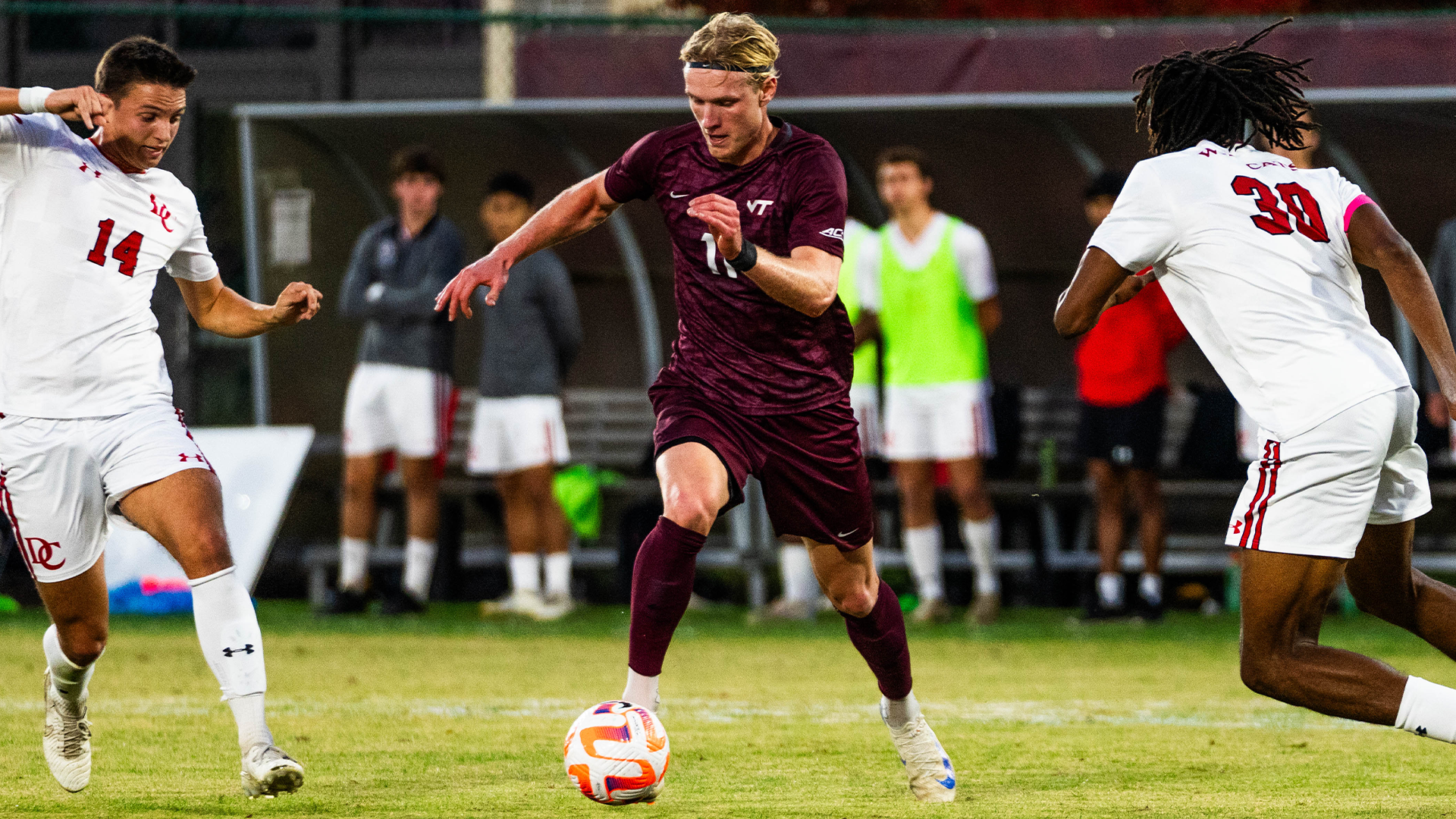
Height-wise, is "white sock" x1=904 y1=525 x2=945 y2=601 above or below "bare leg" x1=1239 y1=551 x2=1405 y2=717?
below

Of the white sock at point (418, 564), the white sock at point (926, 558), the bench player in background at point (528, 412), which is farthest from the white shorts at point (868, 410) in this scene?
the white sock at point (418, 564)

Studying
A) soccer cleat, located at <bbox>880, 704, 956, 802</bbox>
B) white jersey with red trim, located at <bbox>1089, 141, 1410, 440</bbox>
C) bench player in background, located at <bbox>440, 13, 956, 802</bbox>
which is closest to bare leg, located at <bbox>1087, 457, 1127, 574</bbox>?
bench player in background, located at <bbox>440, 13, 956, 802</bbox>

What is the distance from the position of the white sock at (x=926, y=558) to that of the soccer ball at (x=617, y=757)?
18.9 ft

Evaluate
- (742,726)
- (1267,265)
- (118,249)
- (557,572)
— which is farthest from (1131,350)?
(118,249)

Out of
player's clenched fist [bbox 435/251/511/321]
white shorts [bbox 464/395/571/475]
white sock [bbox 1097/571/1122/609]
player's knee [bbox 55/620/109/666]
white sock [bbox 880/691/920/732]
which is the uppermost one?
player's clenched fist [bbox 435/251/511/321]

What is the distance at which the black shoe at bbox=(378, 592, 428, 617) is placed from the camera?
429 inches

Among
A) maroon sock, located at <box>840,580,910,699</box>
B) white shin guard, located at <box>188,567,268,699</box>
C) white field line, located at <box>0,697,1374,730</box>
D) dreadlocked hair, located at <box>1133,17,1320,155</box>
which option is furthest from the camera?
white field line, located at <box>0,697,1374,730</box>

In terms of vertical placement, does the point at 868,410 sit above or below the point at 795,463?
below

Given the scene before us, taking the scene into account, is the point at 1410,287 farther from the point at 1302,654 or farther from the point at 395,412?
the point at 395,412

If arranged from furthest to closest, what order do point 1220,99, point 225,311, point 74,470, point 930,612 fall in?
point 930,612
point 225,311
point 74,470
point 1220,99

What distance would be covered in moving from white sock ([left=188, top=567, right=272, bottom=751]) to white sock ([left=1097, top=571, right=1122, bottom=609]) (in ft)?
20.7

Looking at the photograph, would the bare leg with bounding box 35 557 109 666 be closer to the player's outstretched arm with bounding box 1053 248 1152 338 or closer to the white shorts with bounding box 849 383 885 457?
the player's outstretched arm with bounding box 1053 248 1152 338

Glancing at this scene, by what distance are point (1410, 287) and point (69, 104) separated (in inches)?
132

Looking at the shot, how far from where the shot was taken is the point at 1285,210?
454cm
